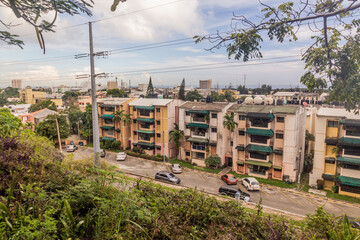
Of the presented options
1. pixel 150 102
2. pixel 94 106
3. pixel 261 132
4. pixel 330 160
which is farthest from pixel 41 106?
pixel 330 160

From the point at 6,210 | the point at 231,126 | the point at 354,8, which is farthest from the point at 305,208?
the point at 6,210

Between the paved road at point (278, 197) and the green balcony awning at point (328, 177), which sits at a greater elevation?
the green balcony awning at point (328, 177)

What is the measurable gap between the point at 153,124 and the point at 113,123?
8293 mm

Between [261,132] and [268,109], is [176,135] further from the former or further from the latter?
[268,109]

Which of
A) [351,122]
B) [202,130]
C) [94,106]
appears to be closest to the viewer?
[94,106]

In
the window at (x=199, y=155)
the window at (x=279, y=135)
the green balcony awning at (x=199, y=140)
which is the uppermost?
the window at (x=279, y=135)

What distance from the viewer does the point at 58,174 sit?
5352mm

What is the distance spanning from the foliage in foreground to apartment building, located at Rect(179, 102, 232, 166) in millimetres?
24184

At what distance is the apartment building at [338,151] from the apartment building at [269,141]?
7.60 feet

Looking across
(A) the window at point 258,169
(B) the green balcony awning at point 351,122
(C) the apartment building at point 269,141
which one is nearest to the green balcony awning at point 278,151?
(C) the apartment building at point 269,141

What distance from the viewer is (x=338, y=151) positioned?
2214cm

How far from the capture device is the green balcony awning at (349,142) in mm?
20741

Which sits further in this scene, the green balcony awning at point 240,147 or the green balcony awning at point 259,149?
the green balcony awning at point 240,147

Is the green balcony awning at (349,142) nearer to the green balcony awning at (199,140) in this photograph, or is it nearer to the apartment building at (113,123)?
the green balcony awning at (199,140)
